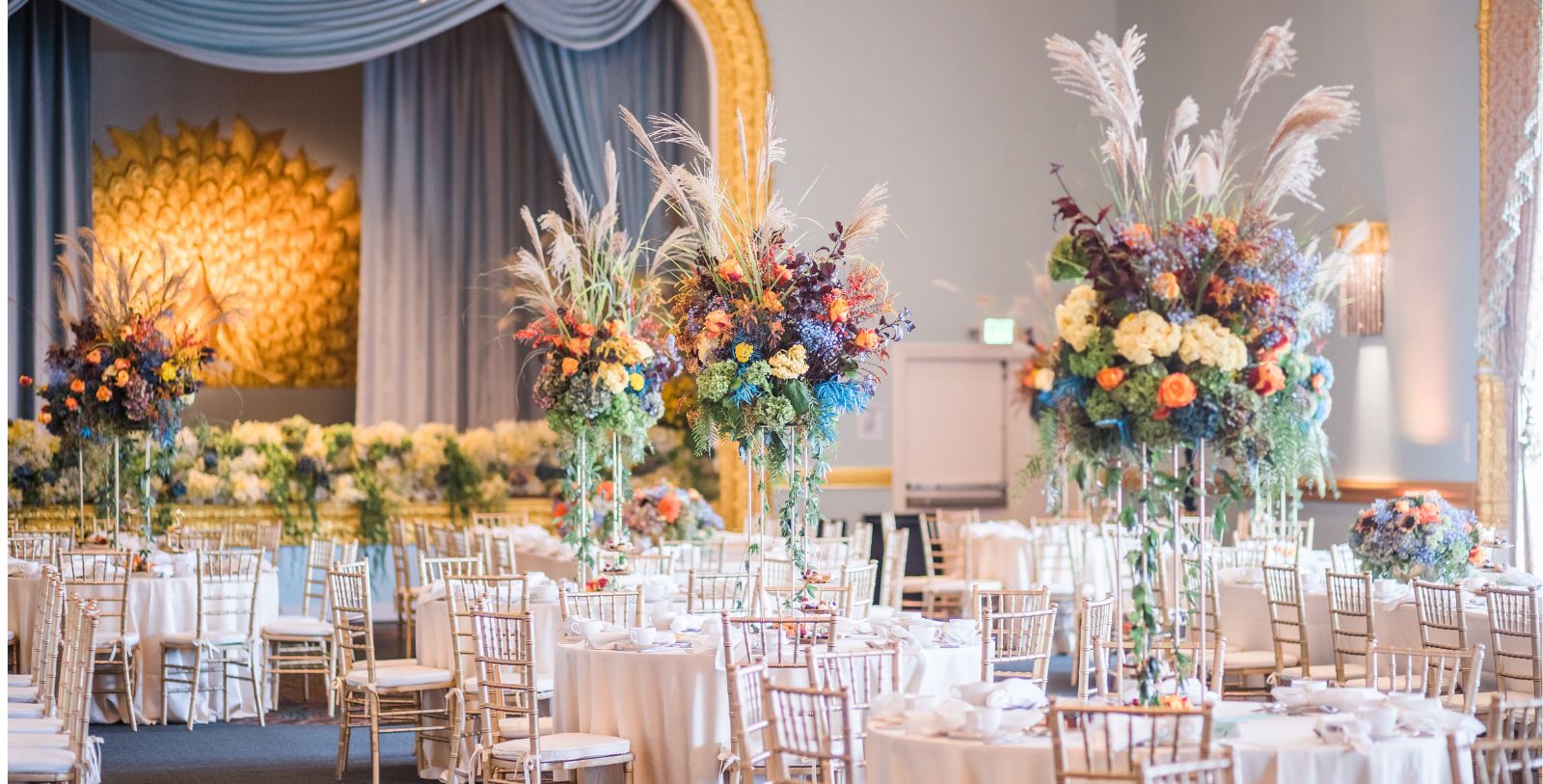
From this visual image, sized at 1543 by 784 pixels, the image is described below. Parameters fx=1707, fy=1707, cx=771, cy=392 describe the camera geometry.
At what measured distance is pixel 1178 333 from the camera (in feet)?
15.0

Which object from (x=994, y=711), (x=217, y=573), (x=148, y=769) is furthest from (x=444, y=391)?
(x=994, y=711)

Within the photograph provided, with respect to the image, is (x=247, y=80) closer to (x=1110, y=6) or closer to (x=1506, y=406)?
(x=1110, y=6)

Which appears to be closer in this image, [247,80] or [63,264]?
[63,264]

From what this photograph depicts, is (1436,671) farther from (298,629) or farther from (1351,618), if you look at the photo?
(298,629)

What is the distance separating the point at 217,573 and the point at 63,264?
2.38 metres

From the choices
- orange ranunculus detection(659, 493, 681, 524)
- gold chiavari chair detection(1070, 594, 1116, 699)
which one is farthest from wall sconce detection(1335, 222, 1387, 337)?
gold chiavari chair detection(1070, 594, 1116, 699)

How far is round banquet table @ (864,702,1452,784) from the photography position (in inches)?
172

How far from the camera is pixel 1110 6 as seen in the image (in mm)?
15383

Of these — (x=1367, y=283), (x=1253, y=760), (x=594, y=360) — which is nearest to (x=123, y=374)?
(x=594, y=360)

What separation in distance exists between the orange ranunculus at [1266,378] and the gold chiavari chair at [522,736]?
2.67m

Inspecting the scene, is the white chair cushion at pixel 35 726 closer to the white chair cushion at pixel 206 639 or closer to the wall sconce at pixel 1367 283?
the white chair cushion at pixel 206 639

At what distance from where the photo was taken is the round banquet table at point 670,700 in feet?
20.2

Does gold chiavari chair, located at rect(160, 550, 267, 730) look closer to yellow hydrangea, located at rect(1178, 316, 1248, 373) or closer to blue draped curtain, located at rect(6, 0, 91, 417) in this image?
blue draped curtain, located at rect(6, 0, 91, 417)

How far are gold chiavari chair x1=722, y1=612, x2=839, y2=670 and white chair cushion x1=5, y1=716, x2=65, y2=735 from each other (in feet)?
7.79
